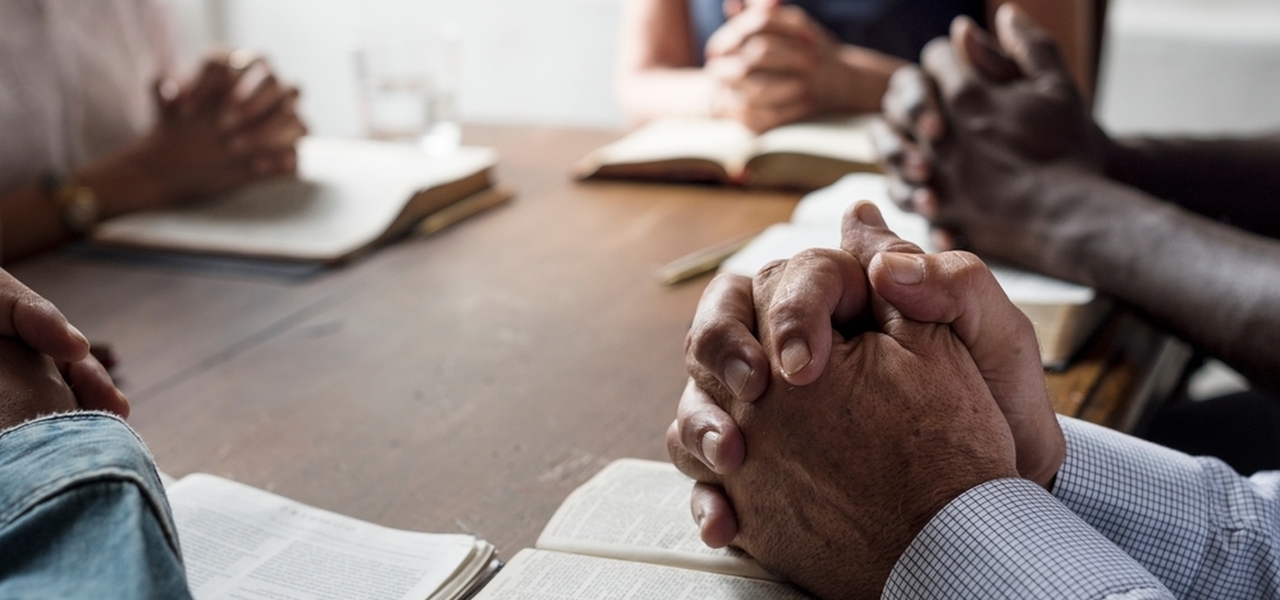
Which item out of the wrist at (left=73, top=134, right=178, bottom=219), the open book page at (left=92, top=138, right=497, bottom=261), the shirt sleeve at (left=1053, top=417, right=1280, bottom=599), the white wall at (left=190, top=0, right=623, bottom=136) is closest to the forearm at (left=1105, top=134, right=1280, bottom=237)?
the shirt sleeve at (left=1053, top=417, right=1280, bottom=599)

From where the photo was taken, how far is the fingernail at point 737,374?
578 millimetres

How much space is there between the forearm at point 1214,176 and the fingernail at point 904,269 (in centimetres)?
75

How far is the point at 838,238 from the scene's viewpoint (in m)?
1.13

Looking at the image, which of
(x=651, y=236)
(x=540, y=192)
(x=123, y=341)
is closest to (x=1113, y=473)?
(x=651, y=236)

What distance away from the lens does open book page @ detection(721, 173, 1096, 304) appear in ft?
3.25

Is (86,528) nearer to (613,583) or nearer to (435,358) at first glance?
(613,583)

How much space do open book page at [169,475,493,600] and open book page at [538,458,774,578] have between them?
60 mm

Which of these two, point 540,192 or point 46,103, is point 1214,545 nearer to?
point 540,192

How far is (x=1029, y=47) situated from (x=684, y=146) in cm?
56

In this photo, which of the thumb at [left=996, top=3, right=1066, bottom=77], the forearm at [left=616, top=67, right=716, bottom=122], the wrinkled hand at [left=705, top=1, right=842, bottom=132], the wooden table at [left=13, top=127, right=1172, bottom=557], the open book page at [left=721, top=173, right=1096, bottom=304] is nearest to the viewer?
the wooden table at [left=13, top=127, right=1172, bottom=557]

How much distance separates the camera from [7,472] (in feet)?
1.46

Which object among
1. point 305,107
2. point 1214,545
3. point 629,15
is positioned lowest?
point 305,107

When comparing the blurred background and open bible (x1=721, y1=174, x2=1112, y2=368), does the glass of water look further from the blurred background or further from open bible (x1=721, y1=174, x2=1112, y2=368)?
open bible (x1=721, y1=174, x2=1112, y2=368)

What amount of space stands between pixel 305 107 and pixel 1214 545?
3395mm
